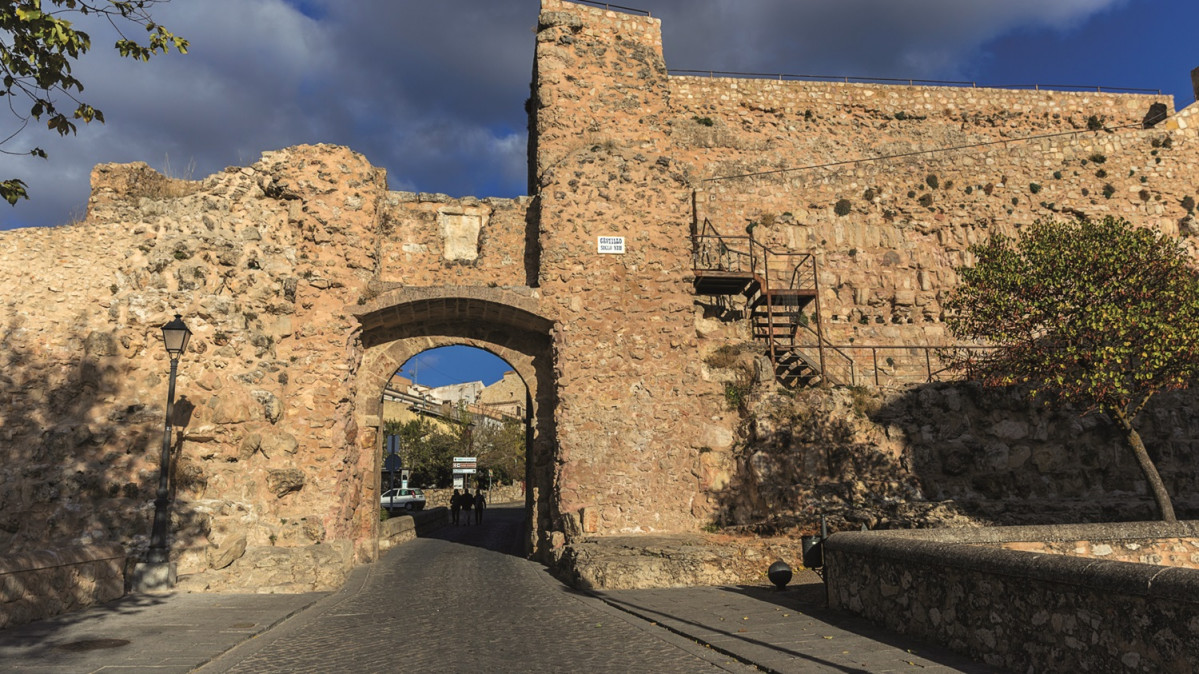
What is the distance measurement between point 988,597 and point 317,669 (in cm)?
516

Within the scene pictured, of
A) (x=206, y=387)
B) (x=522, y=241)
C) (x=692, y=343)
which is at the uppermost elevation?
(x=522, y=241)

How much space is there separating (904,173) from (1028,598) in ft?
56.9

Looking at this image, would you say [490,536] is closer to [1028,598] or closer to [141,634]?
[141,634]

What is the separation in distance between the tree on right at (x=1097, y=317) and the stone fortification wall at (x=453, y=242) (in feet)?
25.1

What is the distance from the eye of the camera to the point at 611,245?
13117 mm

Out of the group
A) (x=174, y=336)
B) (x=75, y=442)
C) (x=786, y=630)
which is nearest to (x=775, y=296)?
(x=786, y=630)

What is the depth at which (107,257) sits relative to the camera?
1102cm

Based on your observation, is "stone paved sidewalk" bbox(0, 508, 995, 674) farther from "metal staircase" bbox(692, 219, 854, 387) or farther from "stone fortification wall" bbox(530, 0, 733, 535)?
"metal staircase" bbox(692, 219, 854, 387)

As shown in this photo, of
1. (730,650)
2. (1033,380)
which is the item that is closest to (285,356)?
(730,650)

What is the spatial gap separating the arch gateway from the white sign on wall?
0.12 ft

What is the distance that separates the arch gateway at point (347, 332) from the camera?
10133 mm

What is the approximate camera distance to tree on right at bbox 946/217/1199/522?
33.4 ft

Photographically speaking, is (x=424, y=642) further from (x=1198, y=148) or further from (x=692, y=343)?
Result: (x=1198, y=148)

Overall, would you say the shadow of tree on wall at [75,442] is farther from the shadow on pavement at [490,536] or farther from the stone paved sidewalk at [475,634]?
the shadow on pavement at [490,536]
